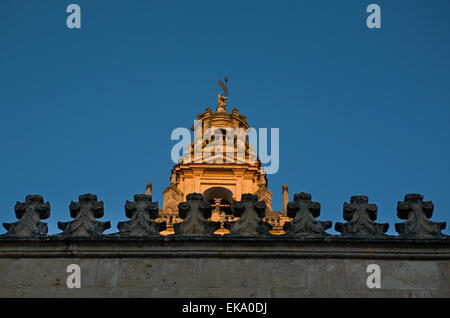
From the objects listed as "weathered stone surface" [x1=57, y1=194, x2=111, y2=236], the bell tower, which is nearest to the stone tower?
the bell tower

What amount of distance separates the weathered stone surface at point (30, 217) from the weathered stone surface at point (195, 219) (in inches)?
78.2

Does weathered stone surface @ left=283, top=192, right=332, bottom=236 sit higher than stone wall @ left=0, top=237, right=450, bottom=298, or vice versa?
weathered stone surface @ left=283, top=192, right=332, bottom=236

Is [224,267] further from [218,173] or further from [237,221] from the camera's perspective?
[218,173]

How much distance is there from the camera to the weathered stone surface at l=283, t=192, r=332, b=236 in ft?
34.9

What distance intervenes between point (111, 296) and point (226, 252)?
1.71 metres

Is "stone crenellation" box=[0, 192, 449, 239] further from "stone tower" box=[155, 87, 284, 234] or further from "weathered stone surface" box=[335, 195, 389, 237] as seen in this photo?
"stone tower" box=[155, 87, 284, 234]

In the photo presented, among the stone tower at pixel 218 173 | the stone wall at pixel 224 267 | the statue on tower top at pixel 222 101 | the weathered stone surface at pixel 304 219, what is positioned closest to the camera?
the stone wall at pixel 224 267

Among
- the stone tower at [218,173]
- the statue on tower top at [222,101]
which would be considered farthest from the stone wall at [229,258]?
the statue on tower top at [222,101]

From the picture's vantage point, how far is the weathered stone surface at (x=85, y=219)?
10.7 metres

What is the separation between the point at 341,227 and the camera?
35.5 feet

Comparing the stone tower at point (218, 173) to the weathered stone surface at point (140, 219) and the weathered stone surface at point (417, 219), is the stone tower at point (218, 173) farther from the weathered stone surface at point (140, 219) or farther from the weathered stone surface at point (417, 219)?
the weathered stone surface at point (417, 219)

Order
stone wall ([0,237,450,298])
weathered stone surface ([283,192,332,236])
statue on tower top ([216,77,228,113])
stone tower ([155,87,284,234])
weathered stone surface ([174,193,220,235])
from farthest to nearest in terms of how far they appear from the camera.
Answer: statue on tower top ([216,77,228,113])
stone tower ([155,87,284,234])
weathered stone surface ([174,193,220,235])
weathered stone surface ([283,192,332,236])
stone wall ([0,237,450,298])

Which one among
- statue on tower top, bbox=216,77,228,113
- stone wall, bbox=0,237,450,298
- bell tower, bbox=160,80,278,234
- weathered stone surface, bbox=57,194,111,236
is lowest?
stone wall, bbox=0,237,450,298

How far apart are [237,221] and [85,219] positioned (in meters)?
2.25
